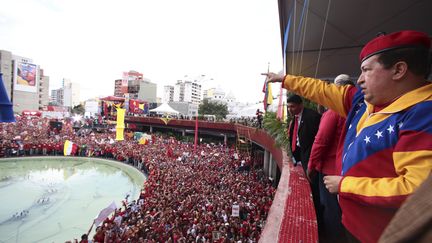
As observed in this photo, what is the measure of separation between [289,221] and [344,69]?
8.85m

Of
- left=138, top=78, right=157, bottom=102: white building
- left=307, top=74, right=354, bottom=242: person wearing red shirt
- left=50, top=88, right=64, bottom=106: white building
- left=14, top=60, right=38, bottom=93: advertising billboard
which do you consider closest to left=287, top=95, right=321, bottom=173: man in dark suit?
left=307, top=74, right=354, bottom=242: person wearing red shirt

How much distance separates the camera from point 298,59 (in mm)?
9695

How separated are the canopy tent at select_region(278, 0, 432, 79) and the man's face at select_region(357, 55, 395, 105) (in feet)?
15.9

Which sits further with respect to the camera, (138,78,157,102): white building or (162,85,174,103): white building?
(162,85,174,103): white building

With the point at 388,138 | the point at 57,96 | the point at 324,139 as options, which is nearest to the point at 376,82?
the point at 388,138

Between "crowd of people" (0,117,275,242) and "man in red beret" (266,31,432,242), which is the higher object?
"man in red beret" (266,31,432,242)

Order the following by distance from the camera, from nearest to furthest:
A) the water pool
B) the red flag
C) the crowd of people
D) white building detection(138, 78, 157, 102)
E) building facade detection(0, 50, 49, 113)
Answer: the crowd of people → the water pool → the red flag → building facade detection(0, 50, 49, 113) → white building detection(138, 78, 157, 102)

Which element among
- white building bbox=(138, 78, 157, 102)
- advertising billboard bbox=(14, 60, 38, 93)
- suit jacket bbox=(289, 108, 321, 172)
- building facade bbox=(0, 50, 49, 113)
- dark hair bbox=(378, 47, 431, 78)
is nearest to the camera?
dark hair bbox=(378, 47, 431, 78)

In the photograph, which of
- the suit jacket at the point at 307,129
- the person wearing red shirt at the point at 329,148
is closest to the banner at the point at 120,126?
the suit jacket at the point at 307,129

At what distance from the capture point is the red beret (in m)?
1.30

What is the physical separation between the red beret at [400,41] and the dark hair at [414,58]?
3 centimetres

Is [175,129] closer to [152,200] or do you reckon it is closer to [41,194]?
[41,194]

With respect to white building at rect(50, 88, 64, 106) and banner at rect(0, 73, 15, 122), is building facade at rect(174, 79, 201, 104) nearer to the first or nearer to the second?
white building at rect(50, 88, 64, 106)

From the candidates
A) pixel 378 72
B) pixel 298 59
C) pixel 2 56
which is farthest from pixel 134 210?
pixel 2 56
